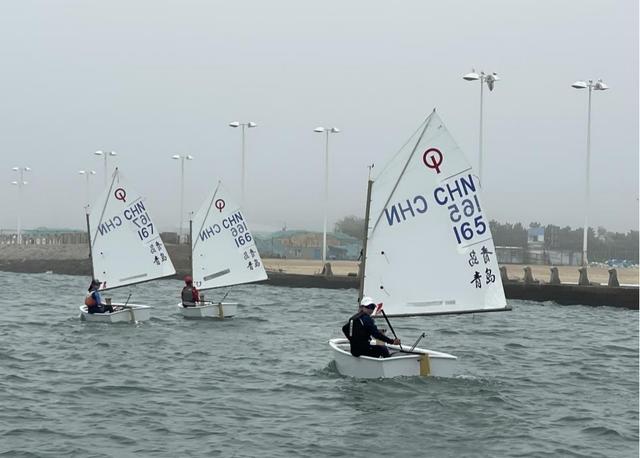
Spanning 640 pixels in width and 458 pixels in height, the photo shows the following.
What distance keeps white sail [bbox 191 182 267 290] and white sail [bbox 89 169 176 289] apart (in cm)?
141

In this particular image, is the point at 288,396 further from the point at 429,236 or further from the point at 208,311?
the point at 208,311

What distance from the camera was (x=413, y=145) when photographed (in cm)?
2142

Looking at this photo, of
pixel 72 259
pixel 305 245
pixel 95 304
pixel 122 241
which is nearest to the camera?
pixel 95 304

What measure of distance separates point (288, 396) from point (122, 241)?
19279mm

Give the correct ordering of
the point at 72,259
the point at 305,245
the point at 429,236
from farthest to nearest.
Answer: the point at 305,245
the point at 72,259
the point at 429,236

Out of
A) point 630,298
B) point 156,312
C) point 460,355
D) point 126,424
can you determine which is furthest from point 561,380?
point 630,298

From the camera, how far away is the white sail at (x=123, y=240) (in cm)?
3609

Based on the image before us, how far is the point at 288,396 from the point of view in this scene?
61.2ft

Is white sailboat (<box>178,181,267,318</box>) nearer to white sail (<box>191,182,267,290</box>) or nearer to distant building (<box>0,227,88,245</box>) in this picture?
white sail (<box>191,182,267,290</box>)

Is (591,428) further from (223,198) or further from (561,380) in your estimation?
(223,198)

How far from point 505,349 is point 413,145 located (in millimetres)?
8283

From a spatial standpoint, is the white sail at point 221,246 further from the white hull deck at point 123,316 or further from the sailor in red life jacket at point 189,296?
the white hull deck at point 123,316

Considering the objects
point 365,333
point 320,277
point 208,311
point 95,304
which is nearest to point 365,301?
point 365,333

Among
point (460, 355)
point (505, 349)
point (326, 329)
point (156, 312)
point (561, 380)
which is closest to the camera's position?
point (561, 380)
